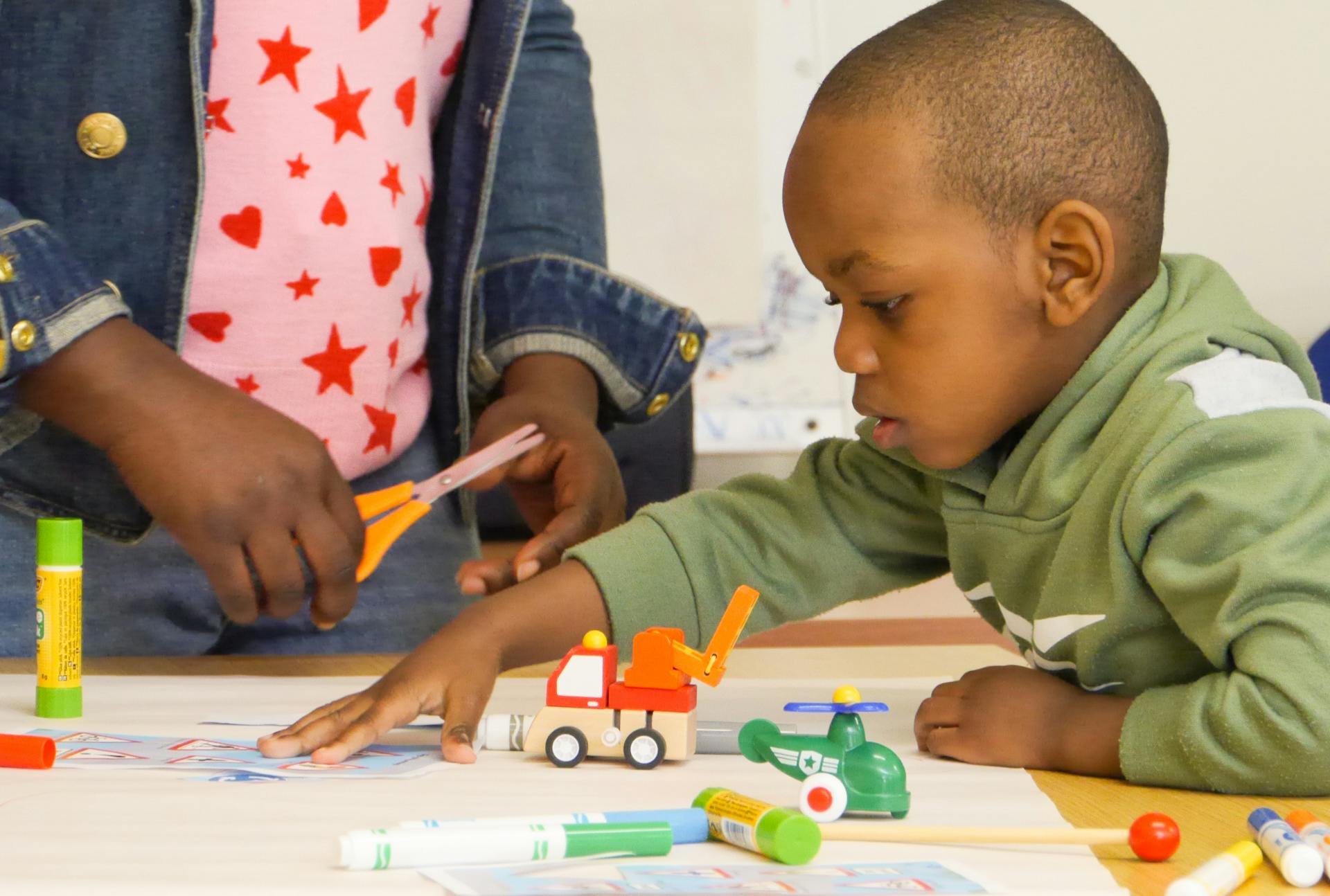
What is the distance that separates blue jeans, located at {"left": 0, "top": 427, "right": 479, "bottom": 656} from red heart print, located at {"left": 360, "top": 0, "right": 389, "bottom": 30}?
335 millimetres

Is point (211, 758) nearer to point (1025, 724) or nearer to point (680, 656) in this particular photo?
point (680, 656)

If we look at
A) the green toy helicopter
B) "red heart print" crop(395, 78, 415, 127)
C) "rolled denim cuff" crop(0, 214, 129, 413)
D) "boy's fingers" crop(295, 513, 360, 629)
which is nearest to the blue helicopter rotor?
the green toy helicopter

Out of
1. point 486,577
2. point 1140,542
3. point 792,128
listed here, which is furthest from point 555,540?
point 792,128

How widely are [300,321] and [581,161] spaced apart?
330 mm

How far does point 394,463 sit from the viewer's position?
109cm

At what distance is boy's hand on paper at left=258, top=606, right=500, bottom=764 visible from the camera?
0.66 m

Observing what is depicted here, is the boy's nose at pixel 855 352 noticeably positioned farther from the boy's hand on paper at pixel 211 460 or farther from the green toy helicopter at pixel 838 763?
the boy's hand on paper at pixel 211 460

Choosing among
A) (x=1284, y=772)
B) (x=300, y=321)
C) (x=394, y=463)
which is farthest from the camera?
(x=394, y=463)

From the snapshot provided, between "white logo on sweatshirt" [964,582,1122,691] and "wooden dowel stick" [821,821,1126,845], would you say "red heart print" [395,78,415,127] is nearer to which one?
"white logo on sweatshirt" [964,582,1122,691]

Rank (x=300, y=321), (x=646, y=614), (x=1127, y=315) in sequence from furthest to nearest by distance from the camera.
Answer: (x=300, y=321) < (x=646, y=614) < (x=1127, y=315)

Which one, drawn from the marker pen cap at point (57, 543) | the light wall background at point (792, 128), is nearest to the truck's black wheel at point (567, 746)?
the marker pen cap at point (57, 543)

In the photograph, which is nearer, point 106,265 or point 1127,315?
point 1127,315

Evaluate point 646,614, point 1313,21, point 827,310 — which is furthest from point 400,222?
point 1313,21

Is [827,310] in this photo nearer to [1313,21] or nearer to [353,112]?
[1313,21]
